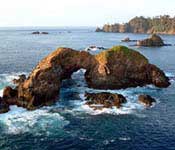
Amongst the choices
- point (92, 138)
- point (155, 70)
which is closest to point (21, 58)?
point (155, 70)

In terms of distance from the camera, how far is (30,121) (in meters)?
59.9

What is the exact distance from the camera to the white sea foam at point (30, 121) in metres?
56.4

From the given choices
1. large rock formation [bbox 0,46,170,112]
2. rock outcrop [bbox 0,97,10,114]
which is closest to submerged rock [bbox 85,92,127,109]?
large rock formation [bbox 0,46,170,112]

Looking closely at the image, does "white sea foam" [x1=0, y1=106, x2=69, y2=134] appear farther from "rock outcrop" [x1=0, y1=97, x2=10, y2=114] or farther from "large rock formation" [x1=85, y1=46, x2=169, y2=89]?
"large rock formation" [x1=85, y1=46, x2=169, y2=89]

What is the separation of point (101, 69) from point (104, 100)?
1313 centimetres

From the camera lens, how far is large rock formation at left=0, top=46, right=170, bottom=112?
237ft

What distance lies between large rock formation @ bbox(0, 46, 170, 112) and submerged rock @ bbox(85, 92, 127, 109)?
757 cm

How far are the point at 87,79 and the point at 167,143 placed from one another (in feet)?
122

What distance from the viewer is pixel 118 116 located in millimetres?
62125

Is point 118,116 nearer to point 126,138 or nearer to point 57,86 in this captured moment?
point 126,138

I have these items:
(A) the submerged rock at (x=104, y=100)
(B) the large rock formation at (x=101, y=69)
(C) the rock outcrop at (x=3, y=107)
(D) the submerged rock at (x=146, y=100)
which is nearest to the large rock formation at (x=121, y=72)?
(B) the large rock formation at (x=101, y=69)

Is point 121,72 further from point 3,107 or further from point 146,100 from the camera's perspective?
point 3,107

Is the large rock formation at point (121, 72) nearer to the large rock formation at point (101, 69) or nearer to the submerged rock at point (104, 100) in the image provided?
the large rock formation at point (101, 69)

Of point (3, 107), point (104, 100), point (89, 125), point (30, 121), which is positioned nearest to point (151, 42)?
point (104, 100)
